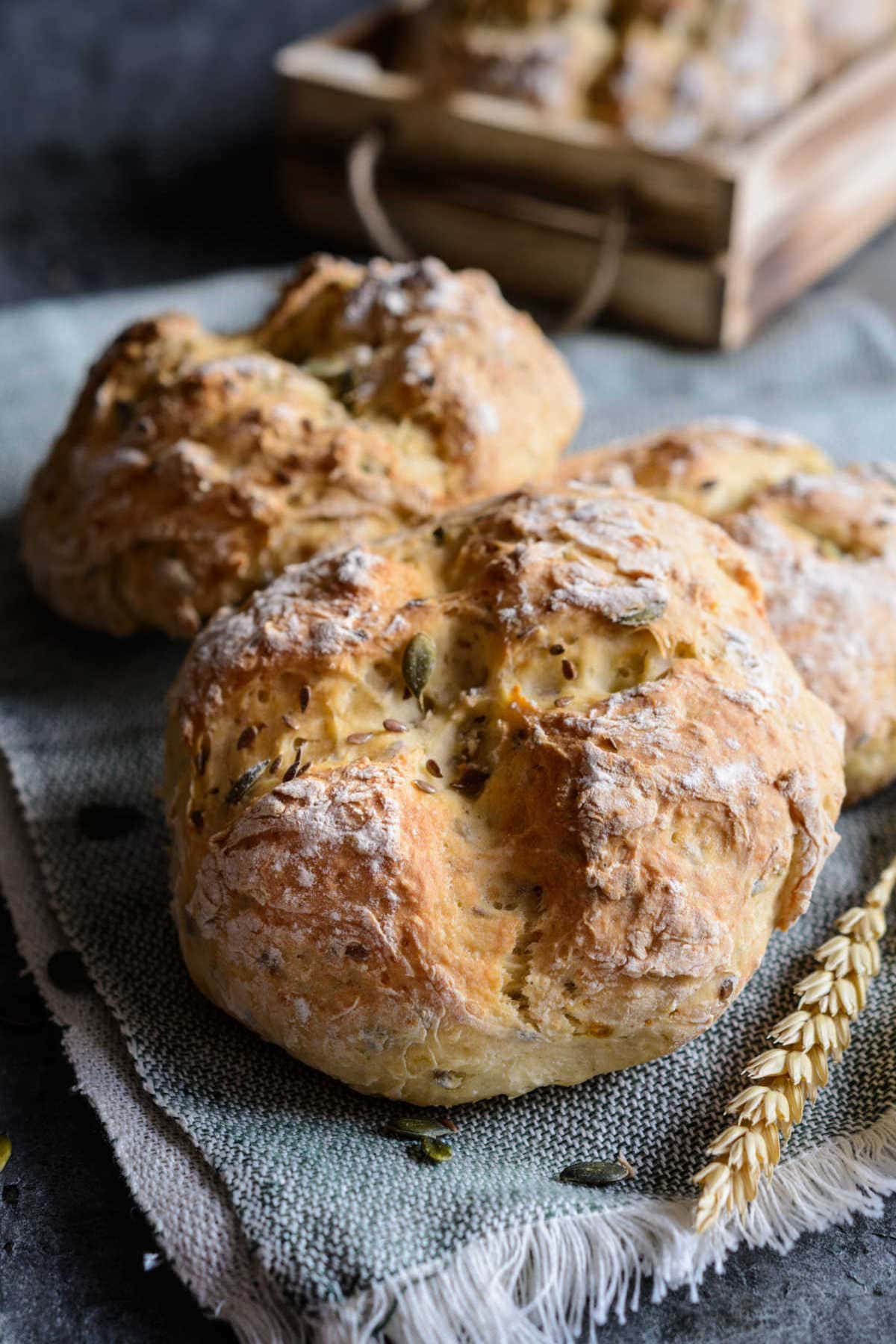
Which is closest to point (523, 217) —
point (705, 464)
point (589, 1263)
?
point (705, 464)

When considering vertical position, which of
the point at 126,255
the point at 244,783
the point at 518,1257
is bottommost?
the point at 126,255

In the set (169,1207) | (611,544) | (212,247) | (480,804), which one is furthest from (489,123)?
(169,1207)

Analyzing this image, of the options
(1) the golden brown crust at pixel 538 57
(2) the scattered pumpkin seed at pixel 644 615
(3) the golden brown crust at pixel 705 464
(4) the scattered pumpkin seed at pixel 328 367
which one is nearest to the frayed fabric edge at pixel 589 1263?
(2) the scattered pumpkin seed at pixel 644 615

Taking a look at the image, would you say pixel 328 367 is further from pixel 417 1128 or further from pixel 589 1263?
pixel 589 1263

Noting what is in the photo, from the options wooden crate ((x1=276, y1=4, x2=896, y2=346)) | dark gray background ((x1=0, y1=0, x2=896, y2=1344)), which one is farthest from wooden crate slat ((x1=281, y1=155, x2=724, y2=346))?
dark gray background ((x1=0, y1=0, x2=896, y2=1344))

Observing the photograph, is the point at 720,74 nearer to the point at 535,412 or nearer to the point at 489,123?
the point at 489,123
